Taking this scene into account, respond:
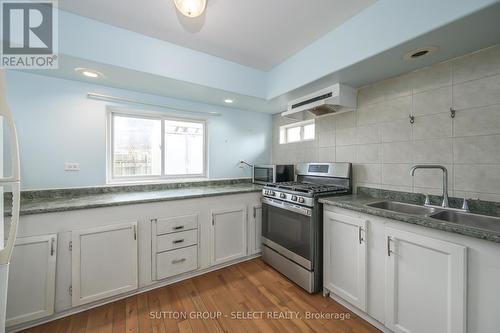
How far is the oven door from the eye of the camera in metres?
1.96

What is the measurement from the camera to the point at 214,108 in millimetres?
2984

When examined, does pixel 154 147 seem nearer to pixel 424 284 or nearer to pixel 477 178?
pixel 424 284

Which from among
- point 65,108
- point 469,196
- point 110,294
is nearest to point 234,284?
point 110,294

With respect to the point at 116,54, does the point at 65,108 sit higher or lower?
lower

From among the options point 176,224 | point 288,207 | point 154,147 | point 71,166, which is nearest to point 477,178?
point 288,207

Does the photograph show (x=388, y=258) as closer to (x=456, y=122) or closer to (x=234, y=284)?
(x=456, y=122)

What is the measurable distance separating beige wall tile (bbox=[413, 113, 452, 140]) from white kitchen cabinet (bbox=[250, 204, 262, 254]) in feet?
5.96

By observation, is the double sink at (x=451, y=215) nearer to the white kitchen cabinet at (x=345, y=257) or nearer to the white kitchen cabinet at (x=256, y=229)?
the white kitchen cabinet at (x=345, y=257)

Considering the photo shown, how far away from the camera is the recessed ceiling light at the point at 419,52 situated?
144cm

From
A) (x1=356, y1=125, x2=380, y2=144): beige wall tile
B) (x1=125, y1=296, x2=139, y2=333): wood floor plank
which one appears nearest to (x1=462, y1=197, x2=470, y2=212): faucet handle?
(x1=356, y1=125, x2=380, y2=144): beige wall tile

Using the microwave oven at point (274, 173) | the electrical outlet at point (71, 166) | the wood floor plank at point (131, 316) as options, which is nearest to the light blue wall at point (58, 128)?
the electrical outlet at point (71, 166)

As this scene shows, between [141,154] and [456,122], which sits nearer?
[456,122]

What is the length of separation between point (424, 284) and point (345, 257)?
546 millimetres

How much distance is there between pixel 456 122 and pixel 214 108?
2.60m
